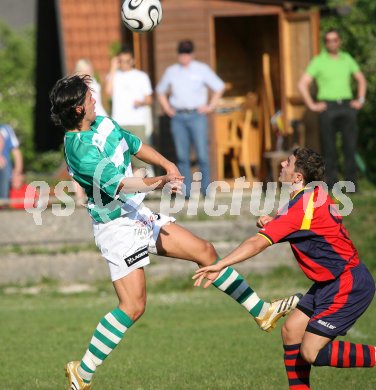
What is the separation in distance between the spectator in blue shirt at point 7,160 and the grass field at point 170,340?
82.2 inches

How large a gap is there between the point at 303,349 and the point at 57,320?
483cm

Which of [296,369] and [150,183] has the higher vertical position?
[150,183]

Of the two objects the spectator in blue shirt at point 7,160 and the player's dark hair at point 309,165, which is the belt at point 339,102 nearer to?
the spectator in blue shirt at point 7,160

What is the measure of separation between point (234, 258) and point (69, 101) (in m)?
1.61

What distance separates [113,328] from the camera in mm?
7121

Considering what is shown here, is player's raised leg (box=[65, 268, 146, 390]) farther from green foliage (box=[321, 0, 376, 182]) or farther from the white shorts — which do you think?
green foliage (box=[321, 0, 376, 182])

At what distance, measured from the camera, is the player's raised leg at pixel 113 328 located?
23.4 ft

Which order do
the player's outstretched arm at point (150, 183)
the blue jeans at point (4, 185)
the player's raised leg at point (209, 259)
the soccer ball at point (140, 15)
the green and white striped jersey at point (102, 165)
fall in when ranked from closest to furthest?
the player's outstretched arm at point (150, 183)
the green and white striped jersey at point (102, 165)
the player's raised leg at point (209, 259)
the soccer ball at point (140, 15)
the blue jeans at point (4, 185)

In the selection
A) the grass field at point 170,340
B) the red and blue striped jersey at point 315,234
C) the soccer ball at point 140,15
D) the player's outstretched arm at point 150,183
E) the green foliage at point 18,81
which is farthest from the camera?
the green foliage at point 18,81

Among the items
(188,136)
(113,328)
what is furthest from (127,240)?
(188,136)

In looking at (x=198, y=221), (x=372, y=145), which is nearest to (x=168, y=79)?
(x=198, y=221)

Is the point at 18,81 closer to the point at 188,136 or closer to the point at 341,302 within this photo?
the point at 188,136

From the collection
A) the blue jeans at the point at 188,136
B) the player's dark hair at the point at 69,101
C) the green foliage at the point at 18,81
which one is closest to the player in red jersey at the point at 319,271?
the player's dark hair at the point at 69,101

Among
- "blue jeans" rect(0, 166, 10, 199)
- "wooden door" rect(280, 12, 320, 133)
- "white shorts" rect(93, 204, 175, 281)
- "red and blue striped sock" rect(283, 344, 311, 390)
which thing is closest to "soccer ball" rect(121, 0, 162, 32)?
"white shorts" rect(93, 204, 175, 281)
